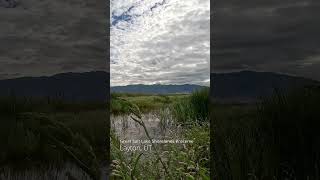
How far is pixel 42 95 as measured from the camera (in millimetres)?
3076

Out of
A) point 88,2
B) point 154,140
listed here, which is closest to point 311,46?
point 154,140

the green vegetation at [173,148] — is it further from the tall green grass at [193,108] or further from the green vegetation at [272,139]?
the green vegetation at [272,139]

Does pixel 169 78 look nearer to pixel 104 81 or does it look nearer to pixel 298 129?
pixel 104 81

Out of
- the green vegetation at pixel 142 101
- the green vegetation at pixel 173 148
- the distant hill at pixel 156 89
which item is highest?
the distant hill at pixel 156 89

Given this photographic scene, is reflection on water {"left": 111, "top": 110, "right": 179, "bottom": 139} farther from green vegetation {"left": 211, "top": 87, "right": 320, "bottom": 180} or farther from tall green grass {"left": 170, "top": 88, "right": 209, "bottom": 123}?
green vegetation {"left": 211, "top": 87, "right": 320, "bottom": 180}

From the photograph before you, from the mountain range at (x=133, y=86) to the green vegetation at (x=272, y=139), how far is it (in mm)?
70

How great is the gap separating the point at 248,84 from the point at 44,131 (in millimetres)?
1388

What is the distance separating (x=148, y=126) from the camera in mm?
3104

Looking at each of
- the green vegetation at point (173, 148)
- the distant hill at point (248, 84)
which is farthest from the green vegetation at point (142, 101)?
the distant hill at point (248, 84)

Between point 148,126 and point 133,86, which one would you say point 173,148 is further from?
point 133,86

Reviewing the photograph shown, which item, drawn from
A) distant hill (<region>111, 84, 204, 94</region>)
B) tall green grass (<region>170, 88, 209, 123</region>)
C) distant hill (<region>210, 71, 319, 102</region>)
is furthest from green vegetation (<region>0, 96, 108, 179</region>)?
distant hill (<region>210, 71, 319, 102</region>)

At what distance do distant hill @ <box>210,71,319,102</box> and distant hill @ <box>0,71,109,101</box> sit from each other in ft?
2.47

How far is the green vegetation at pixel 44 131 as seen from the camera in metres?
3.02

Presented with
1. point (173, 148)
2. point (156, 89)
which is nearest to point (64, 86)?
point (156, 89)
